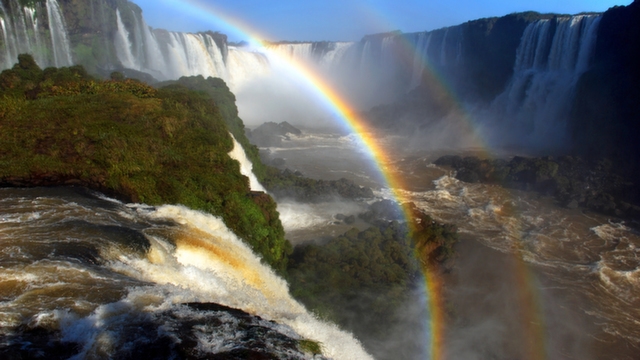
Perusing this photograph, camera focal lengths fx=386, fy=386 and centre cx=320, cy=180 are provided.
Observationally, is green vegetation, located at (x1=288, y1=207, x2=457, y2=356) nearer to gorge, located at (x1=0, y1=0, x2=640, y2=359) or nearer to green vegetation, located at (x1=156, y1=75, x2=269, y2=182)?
gorge, located at (x1=0, y1=0, x2=640, y2=359)

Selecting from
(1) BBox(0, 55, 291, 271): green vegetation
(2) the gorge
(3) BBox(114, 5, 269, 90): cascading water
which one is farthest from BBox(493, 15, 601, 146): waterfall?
(3) BBox(114, 5, 269, 90): cascading water

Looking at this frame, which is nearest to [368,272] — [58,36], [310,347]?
[310,347]

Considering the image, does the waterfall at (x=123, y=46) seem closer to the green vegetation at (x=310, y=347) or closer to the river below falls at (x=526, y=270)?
the river below falls at (x=526, y=270)

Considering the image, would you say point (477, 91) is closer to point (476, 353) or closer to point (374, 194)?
point (374, 194)

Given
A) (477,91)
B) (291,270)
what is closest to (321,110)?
(477,91)

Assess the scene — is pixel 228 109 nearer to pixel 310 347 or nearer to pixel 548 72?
pixel 310 347

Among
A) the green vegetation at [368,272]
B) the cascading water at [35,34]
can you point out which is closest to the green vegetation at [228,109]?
the green vegetation at [368,272]
